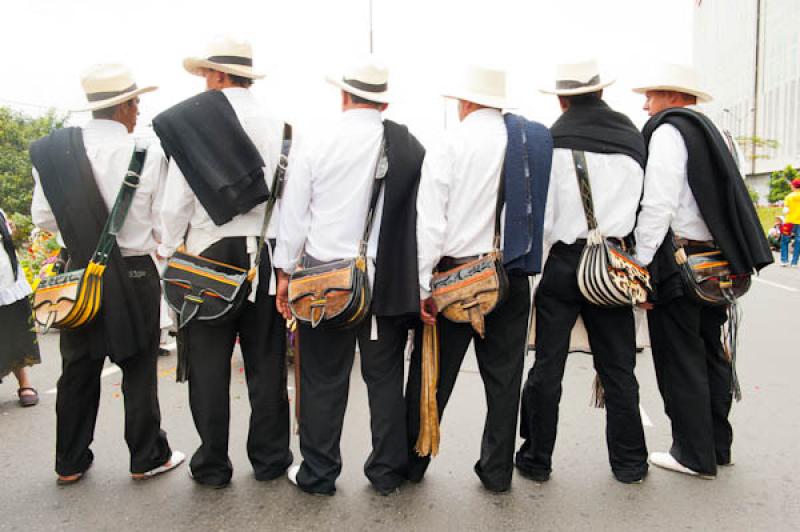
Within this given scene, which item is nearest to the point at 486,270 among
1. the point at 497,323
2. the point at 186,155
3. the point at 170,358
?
the point at 497,323

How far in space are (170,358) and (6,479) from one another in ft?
9.76

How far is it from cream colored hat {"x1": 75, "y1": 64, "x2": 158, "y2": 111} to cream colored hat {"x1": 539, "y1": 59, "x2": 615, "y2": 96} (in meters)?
2.13

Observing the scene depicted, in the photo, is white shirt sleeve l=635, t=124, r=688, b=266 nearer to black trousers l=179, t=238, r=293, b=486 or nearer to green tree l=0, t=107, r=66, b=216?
black trousers l=179, t=238, r=293, b=486

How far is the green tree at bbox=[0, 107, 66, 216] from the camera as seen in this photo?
90.2 ft

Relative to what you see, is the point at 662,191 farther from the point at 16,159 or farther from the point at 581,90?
Result: the point at 16,159

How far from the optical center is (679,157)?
3.51 meters

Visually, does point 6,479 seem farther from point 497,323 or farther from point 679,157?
point 679,157

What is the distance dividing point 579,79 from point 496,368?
1.53m

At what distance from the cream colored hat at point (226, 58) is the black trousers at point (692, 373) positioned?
8.25ft

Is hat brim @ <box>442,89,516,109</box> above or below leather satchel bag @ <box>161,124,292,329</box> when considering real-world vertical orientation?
above

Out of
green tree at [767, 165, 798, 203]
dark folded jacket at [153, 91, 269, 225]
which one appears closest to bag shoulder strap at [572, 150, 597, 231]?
dark folded jacket at [153, 91, 269, 225]

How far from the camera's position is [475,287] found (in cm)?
323

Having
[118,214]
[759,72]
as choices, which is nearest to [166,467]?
[118,214]

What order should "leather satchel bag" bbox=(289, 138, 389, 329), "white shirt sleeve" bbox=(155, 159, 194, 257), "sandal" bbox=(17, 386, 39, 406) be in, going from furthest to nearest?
"sandal" bbox=(17, 386, 39, 406)
"white shirt sleeve" bbox=(155, 159, 194, 257)
"leather satchel bag" bbox=(289, 138, 389, 329)
